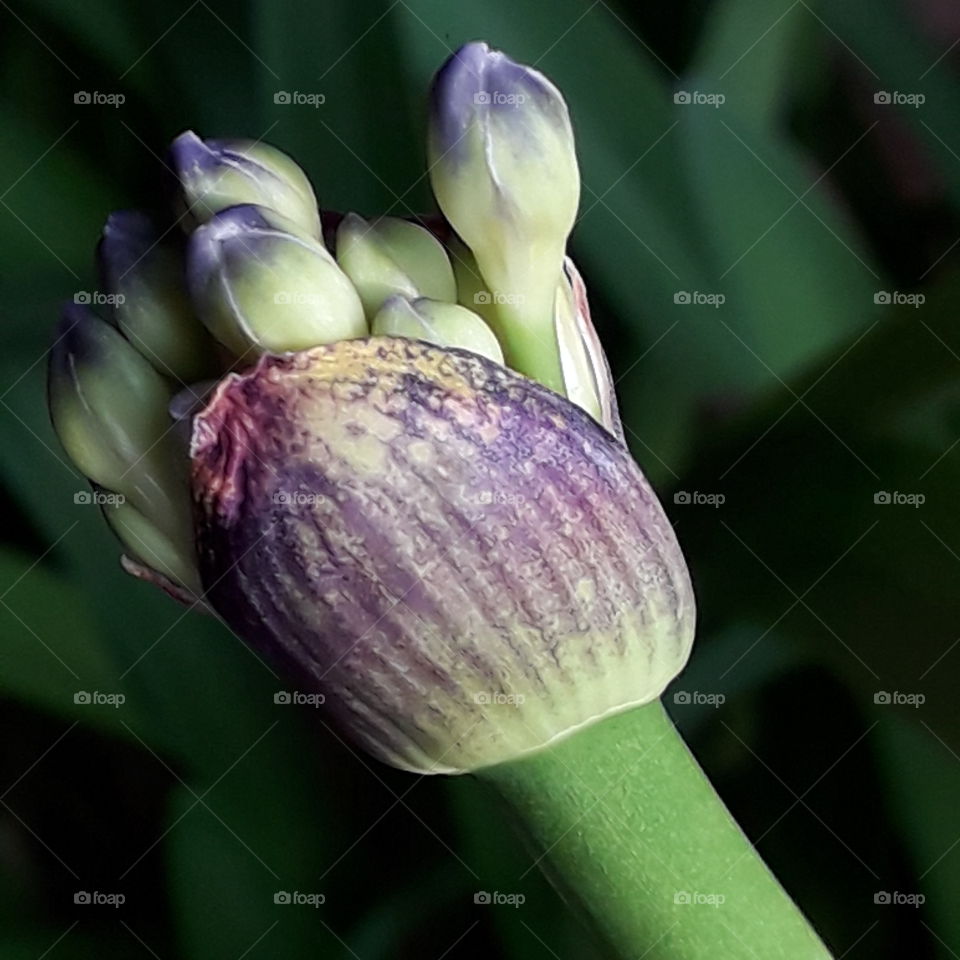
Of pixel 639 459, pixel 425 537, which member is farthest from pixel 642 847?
pixel 639 459

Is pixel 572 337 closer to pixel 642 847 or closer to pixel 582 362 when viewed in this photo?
pixel 582 362

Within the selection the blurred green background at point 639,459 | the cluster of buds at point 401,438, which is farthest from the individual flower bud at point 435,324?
the blurred green background at point 639,459

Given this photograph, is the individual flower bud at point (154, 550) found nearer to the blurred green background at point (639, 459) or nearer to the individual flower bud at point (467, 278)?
the individual flower bud at point (467, 278)

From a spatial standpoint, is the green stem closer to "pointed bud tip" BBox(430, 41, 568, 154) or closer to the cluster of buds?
the cluster of buds

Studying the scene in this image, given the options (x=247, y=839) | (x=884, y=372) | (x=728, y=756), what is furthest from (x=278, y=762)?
(x=884, y=372)

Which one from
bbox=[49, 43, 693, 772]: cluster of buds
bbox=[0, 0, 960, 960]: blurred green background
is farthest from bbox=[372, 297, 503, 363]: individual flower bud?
bbox=[0, 0, 960, 960]: blurred green background

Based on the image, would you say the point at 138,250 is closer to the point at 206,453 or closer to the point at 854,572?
the point at 206,453

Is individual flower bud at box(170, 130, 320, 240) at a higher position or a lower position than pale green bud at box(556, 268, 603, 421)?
higher

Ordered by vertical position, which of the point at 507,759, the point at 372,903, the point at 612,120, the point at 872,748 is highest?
the point at 612,120
